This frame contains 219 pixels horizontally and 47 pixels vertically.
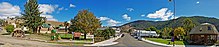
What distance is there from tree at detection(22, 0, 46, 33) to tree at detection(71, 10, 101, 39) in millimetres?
11591

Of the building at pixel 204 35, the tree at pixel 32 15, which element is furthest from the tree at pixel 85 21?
the building at pixel 204 35

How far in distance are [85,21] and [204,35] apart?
2511 cm

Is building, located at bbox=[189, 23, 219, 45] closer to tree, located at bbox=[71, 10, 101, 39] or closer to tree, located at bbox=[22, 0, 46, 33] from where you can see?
tree, located at bbox=[71, 10, 101, 39]

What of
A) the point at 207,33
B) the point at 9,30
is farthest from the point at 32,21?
the point at 207,33

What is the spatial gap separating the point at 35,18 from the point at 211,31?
130 feet

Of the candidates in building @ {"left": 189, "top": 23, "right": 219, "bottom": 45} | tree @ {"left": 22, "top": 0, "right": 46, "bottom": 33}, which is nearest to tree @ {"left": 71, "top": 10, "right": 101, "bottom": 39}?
tree @ {"left": 22, "top": 0, "right": 46, "bottom": 33}

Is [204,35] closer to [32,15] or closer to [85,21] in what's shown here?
[85,21]

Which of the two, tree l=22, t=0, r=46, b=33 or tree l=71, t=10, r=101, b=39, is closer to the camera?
tree l=71, t=10, r=101, b=39

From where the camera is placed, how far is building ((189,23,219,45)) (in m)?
53.5

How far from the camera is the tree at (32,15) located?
61.3m

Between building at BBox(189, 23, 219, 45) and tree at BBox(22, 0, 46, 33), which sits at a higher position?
tree at BBox(22, 0, 46, 33)

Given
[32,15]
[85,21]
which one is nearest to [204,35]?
[85,21]

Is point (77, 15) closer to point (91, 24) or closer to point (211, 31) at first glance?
point (91, 24)

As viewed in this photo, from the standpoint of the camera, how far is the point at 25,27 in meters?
63.1
